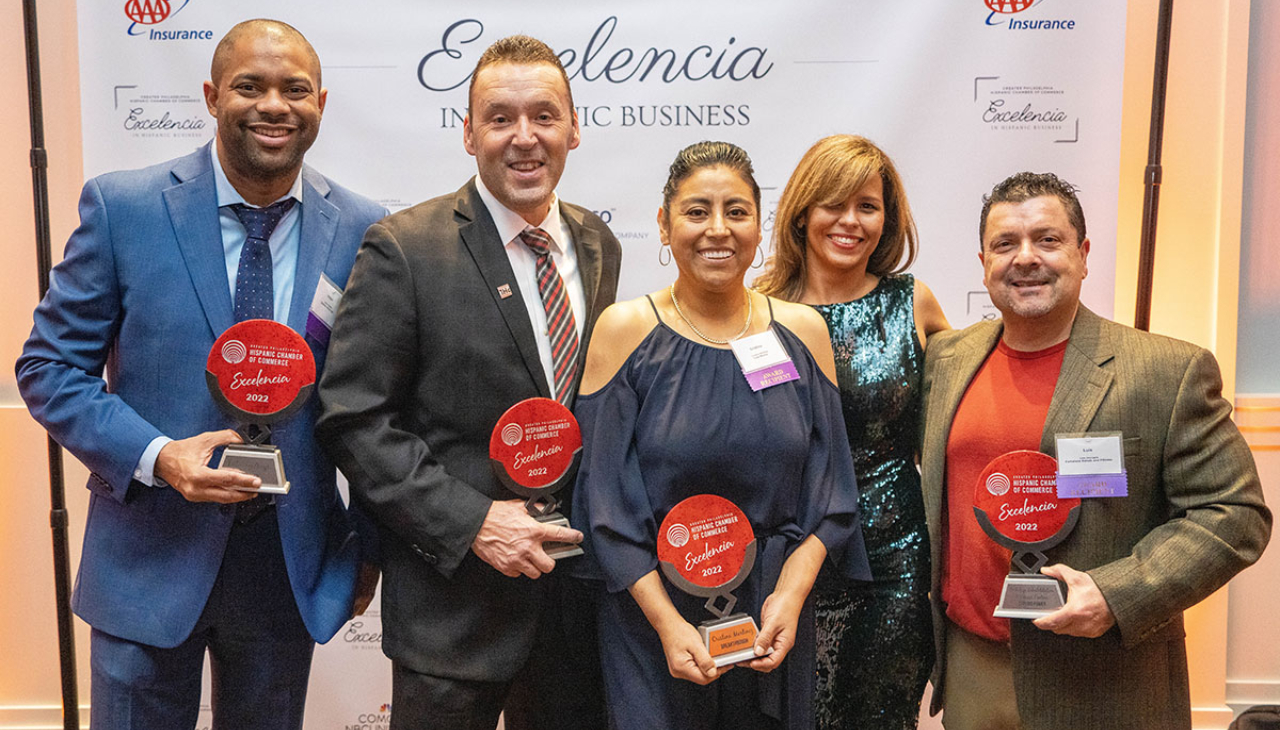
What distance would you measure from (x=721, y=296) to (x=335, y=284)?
90 cm

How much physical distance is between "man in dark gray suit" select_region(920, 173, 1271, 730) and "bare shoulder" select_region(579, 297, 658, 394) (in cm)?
78

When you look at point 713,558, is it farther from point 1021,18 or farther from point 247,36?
point 1021,18

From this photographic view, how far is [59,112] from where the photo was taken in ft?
11.9

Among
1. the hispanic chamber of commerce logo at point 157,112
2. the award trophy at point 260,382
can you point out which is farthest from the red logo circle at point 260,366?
the hispanic chamber of commerce logo at point 157,112

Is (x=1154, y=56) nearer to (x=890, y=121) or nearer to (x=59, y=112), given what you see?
(x=890, y=121)

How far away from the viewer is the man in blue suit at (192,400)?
2133mm

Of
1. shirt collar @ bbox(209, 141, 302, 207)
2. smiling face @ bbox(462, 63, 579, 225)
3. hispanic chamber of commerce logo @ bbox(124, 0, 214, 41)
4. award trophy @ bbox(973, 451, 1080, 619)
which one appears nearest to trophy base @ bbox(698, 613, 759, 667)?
award trophy @ bbox(973, 451, 1080, 619)

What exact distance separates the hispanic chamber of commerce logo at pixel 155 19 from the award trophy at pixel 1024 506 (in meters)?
3.10

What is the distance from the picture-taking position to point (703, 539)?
1846 mm

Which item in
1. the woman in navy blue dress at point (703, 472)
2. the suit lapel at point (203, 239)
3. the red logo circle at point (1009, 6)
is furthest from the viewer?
the red logo circle at point (1009, 6)

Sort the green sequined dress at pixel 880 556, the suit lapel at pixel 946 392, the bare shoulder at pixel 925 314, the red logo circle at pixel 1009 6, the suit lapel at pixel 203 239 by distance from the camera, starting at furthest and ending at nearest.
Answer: the red logo circle at pixel 1009 6, the bare shoulder at pixel 925 314, the green sequined dress at pixel 880 556, the suit lapel at pixel 946 392, the suit lapel at pixel 203 239

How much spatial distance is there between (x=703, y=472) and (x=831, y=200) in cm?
→ 93

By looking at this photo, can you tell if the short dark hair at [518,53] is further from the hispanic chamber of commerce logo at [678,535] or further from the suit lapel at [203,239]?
the hispanic chamber of commerce logo at [678,535]

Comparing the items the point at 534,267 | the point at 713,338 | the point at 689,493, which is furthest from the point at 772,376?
the point at 534,267
